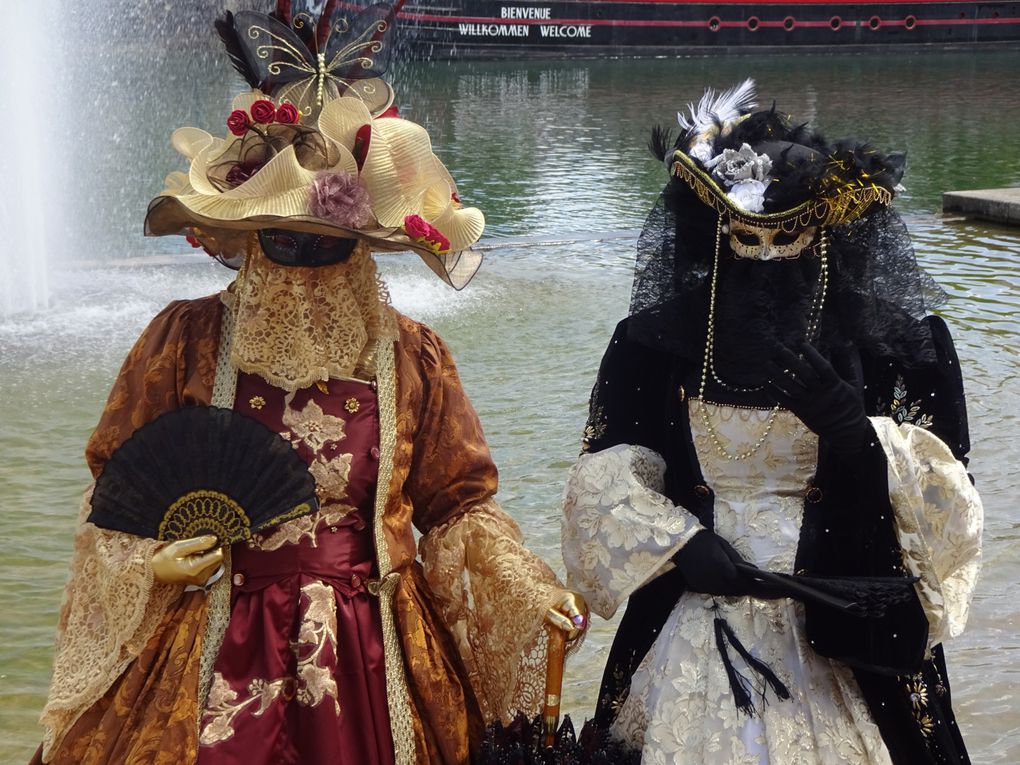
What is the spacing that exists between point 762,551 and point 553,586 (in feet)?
1.42

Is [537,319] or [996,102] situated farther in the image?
[996,102]

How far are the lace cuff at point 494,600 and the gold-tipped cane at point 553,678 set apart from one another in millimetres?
43

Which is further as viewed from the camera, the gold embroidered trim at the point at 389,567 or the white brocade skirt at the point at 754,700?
the gold embroidered trim at the point at 389,567

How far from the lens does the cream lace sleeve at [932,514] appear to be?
2.53m

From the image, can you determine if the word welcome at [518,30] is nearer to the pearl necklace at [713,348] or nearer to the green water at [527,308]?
the green water at [527,308]

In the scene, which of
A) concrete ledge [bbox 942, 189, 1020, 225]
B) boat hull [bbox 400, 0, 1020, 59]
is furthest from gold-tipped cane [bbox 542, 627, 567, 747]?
boat hull [bbox 400, 0, 1020, 59]

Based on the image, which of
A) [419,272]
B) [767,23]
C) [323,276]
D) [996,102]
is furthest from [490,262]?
[767,23]

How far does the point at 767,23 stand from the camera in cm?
2878

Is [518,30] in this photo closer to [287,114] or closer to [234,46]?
[234,46]

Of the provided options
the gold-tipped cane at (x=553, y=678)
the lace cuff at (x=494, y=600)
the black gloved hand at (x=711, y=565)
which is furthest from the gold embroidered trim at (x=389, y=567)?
the black gloved hand at (x=711, y=565)

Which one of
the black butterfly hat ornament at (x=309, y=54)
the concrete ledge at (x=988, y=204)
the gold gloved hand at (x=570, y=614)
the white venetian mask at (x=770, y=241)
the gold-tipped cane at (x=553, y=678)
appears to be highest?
the black butterfly hat ornament at (x=309, y=54)

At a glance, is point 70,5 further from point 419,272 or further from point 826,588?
point 826,588

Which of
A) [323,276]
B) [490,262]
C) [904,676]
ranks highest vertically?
[323,276]

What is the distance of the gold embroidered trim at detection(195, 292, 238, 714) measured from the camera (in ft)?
8.85
